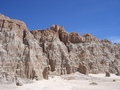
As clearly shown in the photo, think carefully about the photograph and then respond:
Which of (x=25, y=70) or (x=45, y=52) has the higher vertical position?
(x=45, y=52)

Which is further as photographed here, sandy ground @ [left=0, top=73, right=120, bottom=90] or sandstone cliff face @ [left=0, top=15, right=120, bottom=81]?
sandstone cliff face @ [left=0, top=15, right=120, bottom=81]

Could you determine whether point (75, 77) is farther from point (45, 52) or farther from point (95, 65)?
point (95, 65)

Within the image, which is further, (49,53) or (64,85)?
(49,53)

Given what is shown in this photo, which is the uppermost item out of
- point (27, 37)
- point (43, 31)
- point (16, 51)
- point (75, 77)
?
point (43, 31)

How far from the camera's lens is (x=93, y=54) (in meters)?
66.8

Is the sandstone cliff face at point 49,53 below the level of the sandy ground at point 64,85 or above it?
above

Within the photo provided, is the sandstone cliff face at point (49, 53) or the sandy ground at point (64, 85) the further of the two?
the sandstone cliff face at point (49, 53)

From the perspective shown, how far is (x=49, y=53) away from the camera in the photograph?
53250mm

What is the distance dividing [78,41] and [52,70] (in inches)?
831

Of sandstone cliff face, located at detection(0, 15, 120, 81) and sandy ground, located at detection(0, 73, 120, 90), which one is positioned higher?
sandstone cliff face, located at detection(0, 15, 120, 81)

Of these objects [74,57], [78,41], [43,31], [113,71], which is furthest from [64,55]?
[113,71]

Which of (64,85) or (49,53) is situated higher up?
(49,53)

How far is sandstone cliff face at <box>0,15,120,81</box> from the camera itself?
101ft

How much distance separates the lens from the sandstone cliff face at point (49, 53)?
30.7 meters
